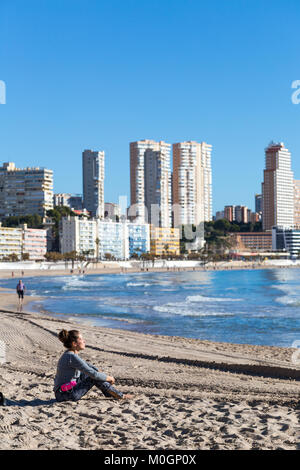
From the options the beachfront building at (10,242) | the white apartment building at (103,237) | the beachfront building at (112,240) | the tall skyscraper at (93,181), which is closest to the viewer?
the beachfront building at (10,242)

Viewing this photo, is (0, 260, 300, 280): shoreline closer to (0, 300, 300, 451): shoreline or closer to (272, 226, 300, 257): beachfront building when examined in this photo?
(272, 226, 300, 257): beachfront building

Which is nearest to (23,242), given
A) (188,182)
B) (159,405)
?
(188,182)

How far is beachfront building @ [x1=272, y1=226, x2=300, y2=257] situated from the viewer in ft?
613

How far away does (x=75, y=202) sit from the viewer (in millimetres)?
199375

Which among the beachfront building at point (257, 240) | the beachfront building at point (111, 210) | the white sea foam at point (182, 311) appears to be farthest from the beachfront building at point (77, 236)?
the white sea foam at point (182, 311)

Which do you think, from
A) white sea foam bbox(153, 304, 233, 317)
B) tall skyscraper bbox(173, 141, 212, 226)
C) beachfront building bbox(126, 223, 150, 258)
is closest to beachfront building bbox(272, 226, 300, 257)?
tall skyscraper bbox(173, 141, 212, 226)

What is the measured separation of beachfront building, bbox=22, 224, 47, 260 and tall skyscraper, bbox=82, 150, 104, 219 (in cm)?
4809

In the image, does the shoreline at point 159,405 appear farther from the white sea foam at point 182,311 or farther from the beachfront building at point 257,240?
the beachfront building at point 257,240

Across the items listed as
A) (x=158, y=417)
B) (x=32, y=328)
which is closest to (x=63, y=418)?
(x=158, y=417)

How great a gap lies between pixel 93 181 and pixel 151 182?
2771 centimetres

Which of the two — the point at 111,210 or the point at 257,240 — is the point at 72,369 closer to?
the point at 111,210

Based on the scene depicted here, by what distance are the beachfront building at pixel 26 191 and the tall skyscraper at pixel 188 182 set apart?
4298 centimetres

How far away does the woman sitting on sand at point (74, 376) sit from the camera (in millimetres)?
6785
